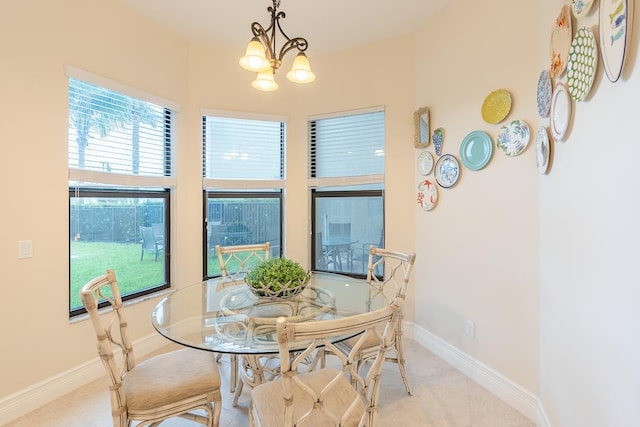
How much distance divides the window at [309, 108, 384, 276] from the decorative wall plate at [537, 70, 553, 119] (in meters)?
1.53

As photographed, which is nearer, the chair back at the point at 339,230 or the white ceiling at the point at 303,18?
the white ceiling at the point at 303,18

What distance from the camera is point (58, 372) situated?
7.27 ft

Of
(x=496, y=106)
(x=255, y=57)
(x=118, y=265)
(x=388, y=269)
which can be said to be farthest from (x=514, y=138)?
(x=118, y=265)

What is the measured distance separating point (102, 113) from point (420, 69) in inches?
110

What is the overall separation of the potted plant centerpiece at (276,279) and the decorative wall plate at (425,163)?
5.22 feet

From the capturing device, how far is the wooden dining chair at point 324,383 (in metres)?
1.05

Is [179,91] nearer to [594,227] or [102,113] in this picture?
[102,113]

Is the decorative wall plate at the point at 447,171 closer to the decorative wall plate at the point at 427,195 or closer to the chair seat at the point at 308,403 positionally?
the decorative wall plate at the point at 427,195

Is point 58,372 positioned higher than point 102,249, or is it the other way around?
point 102,249

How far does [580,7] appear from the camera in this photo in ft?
4.43

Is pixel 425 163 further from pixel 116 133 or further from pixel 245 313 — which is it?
pixel 116 133

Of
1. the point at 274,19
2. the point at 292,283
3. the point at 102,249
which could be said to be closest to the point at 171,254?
the point at 102,249

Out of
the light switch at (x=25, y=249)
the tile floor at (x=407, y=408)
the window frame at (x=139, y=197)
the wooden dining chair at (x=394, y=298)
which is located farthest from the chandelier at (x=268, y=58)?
the tile floor at (x=407, y=408)

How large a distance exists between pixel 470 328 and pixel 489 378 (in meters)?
0.35
